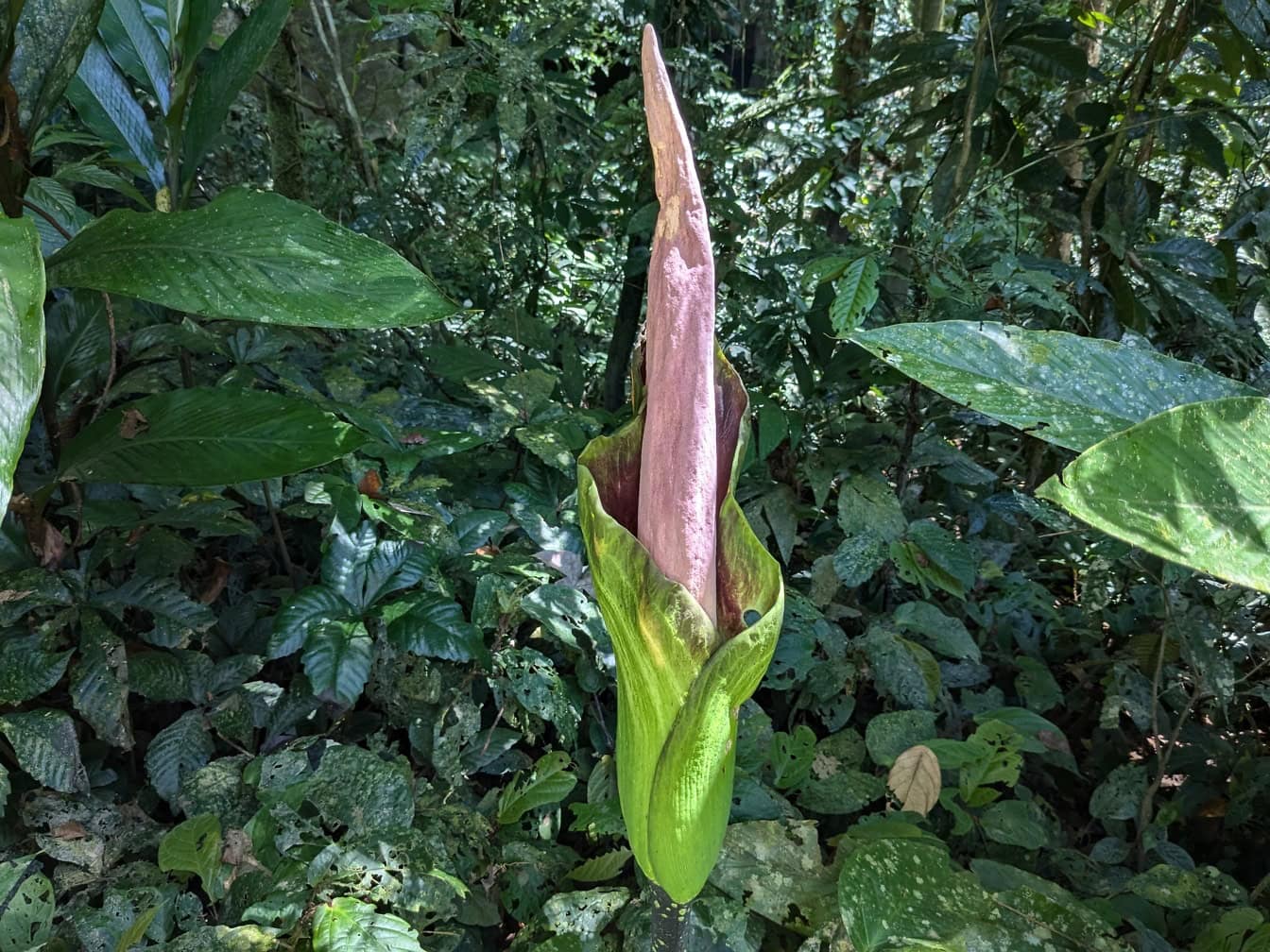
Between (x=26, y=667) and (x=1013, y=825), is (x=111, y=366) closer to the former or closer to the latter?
(x=26, y=667)

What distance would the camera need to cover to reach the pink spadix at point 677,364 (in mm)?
291

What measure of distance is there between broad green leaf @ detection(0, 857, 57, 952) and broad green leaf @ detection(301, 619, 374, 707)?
0.21 metres

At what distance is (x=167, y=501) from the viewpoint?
0.78m

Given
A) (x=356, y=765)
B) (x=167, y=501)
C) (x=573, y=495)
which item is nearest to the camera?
(x=356, y=765)

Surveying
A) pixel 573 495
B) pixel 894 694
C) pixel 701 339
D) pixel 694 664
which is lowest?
pixel 894 694

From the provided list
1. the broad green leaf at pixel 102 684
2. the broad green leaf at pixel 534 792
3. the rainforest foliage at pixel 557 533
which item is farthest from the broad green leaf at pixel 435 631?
the broad green leaf at pixel 102 684

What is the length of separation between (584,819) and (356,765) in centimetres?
19

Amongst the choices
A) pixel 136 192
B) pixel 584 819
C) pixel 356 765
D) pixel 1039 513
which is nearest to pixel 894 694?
pixel 1039 513

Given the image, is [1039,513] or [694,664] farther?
[1039,513]

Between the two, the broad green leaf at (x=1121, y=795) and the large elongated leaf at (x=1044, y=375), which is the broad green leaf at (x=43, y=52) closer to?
the large elongated leaf at (x=1044, y=375)

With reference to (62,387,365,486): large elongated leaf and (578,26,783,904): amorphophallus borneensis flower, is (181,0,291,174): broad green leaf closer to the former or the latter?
(62,387,365,486): large elongated leaf

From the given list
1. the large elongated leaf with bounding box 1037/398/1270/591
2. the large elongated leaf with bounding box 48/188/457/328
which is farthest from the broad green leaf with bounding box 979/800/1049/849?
the large elongated leaf with bounding box 48/188/457/328

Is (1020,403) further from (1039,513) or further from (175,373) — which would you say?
(175,373)

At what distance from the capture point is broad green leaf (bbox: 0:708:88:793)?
607mm
